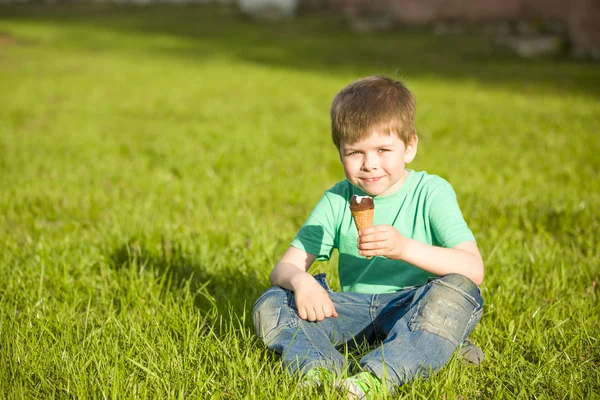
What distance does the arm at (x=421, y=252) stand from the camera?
2.18 metres

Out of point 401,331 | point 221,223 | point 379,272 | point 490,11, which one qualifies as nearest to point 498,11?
point 490,11

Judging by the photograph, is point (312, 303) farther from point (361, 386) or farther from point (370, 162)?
point (370, 162)

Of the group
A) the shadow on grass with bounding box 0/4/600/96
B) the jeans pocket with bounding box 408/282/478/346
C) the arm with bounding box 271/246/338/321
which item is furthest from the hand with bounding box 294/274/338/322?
the shadow on grass with bounding box 0/4/600/96

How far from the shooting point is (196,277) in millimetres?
3303

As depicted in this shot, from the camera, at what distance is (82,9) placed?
40844mm

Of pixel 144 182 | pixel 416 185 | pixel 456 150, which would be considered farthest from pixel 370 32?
pixel 416 185

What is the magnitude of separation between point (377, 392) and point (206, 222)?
236 centimetres

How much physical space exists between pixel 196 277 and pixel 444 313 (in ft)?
4.83

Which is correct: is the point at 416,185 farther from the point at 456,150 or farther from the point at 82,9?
the point at 82,9

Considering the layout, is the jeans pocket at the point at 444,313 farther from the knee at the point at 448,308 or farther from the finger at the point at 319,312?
the finger at the point at 319,312

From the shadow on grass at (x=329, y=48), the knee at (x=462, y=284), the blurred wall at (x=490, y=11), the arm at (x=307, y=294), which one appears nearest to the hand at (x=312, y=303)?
the arm at (x=307, y=294)

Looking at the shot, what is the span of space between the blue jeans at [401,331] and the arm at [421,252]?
0.07 metres

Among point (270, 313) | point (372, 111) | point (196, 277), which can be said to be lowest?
point (196, 277)

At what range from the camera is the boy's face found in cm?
246
